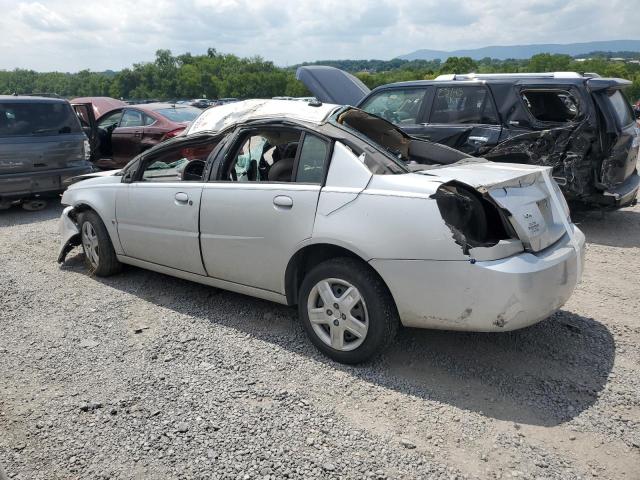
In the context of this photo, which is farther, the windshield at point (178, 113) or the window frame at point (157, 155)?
the windshield at point (178, 113)

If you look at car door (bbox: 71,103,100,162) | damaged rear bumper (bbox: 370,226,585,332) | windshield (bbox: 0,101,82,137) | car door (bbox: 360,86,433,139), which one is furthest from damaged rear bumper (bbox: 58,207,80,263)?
car door (bbox: 71,103,100,162)

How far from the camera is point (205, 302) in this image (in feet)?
15.1

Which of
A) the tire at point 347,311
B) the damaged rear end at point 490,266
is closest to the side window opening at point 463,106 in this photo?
the damaged rear end at point 490,266

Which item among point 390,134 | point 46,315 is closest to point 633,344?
point 390,134

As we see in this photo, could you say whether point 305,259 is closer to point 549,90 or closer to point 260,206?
point 260,206

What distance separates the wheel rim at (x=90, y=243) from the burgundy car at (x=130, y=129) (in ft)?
16.0

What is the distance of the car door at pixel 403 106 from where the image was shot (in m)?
7.39

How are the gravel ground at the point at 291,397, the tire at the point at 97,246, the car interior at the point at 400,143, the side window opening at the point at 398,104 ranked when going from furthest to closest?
the side window opening at the point at 398,104, the tire at the point at 97,246, the car interior at the point at 400,143, the gravel ground at the point at 291,397

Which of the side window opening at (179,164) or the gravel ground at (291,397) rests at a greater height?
the side window opening at (179,164)

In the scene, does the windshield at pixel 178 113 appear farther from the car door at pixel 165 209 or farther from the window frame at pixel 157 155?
the car door at pixel 165 209

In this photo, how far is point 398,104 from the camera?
7691 mm

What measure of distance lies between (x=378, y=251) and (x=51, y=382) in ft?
7.53

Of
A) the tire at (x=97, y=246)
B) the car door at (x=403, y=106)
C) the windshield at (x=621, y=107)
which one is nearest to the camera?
the tire at (x=97, y=246)

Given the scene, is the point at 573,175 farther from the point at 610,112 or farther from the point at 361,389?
the point at 361,389
